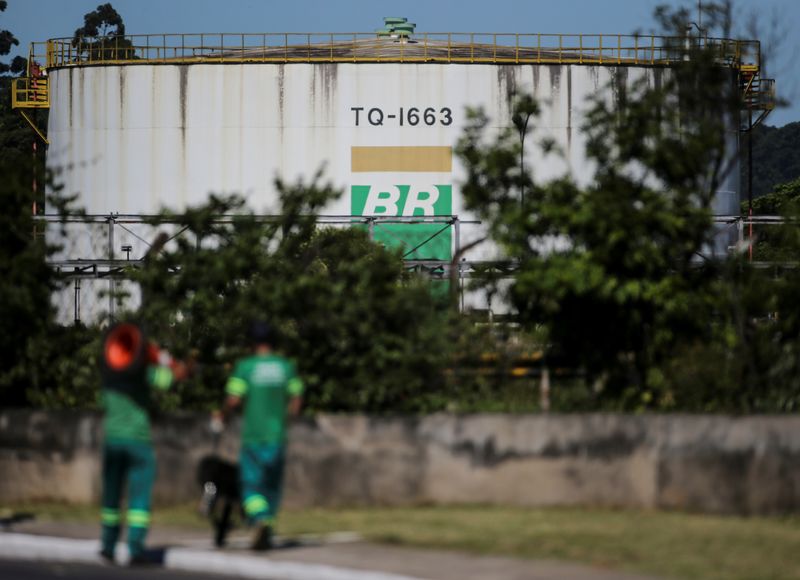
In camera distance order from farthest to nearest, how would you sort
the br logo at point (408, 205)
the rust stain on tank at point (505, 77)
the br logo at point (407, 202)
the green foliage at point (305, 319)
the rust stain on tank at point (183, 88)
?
the rust stain on tank at point (183, 88) → the rust stain on tank at point (505, 77) → the br logo at point (407, 202) → the br logo at point (408, 205) → the green foliage at point (305, 319)

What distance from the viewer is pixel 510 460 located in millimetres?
14266

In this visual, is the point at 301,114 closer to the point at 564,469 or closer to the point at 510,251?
the point at 510,251

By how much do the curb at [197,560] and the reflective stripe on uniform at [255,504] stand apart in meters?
0.34

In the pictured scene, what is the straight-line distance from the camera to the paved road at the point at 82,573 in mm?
11227

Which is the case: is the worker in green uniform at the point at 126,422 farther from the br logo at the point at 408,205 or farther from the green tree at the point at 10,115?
the green tree at the point at 10,115

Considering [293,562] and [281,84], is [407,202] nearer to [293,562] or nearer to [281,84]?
[281,84]

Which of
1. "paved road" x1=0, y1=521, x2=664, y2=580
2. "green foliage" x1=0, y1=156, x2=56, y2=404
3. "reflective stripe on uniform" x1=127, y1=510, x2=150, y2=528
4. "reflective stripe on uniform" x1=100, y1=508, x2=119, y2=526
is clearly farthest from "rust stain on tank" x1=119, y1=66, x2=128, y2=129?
"reflective stripe on uniform" x1=127, y1=510, x2=150, y2=528

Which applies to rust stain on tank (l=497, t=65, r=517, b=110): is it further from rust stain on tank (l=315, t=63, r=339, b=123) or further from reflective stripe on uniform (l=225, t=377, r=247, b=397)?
reflective stripe on uniform (l=225, t=377, r=247, b=397)

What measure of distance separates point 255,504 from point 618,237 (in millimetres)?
6718

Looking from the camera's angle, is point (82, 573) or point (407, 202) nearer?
point (82, 573)

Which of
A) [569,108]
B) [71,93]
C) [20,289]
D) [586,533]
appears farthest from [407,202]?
[586,533]

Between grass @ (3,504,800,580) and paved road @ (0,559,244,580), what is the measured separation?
5.63 ft

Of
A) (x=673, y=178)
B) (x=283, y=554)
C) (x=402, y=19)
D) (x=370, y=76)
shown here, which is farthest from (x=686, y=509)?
(x=402, y=19)

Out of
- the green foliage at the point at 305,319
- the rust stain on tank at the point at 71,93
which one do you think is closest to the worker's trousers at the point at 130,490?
the green foliage at the point at 305,319
